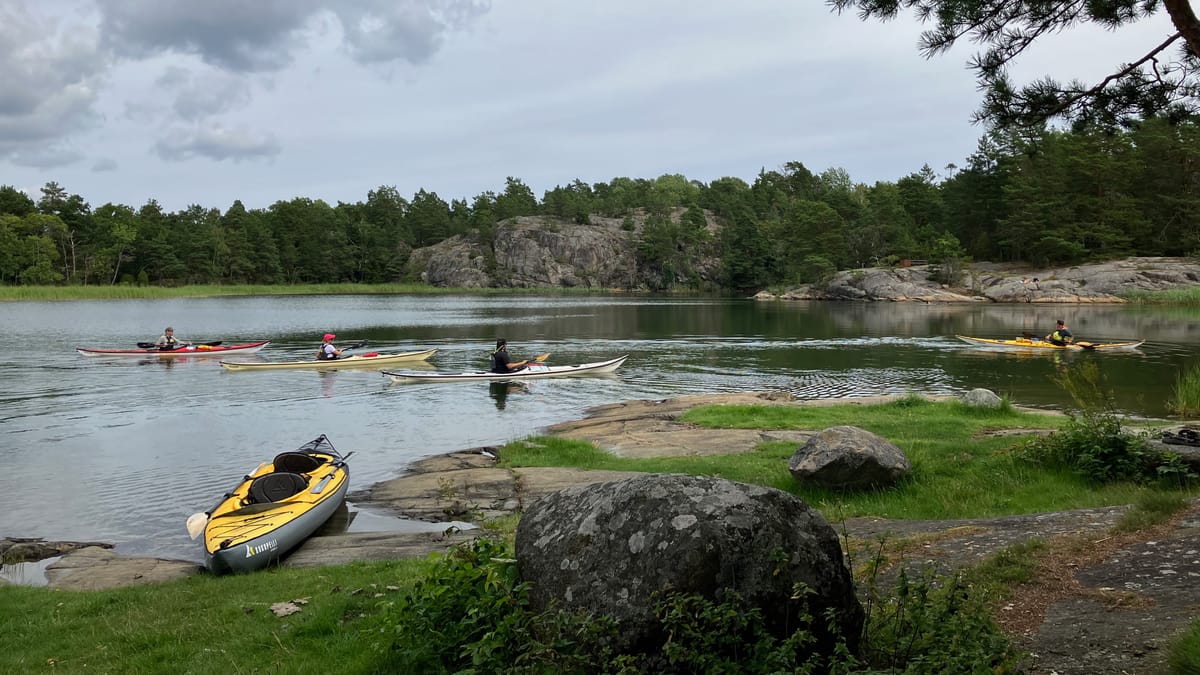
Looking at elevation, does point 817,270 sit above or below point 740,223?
below

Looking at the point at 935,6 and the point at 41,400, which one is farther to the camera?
the point at 41,400

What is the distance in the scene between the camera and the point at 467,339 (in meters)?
47.3

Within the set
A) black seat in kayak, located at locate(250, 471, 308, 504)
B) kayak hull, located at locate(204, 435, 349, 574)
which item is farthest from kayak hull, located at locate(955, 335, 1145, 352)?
black seat in kayak, located at locate(250, 471, 308, 504)

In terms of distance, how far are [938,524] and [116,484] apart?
49.6 ft

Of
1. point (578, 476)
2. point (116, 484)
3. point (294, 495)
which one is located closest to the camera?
point (294, 495)

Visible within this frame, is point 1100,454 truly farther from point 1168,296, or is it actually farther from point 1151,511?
point 1168,296

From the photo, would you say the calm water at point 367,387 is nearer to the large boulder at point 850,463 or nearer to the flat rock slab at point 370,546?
the flat rock slab at point 370,546

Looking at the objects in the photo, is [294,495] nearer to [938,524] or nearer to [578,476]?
[578,476]

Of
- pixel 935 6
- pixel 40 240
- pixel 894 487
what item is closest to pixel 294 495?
pixel 894 487

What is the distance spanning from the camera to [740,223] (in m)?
136

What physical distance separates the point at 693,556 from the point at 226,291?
369 ft

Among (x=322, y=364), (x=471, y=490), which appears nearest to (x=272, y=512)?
(x=471, y=490)

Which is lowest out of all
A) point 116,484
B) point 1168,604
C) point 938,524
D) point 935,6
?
point 116,484

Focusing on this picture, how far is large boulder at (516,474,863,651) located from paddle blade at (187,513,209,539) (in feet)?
29.8
